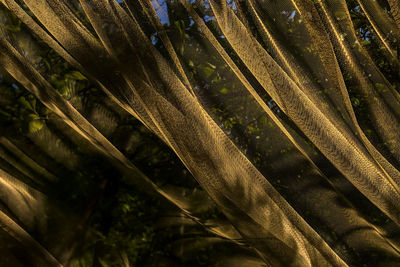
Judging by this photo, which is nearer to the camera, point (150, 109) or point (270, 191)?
point (150, 109)

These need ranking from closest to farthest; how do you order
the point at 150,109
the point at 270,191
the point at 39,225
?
the point at 150,109
the point at 270,191
the point at 39,225

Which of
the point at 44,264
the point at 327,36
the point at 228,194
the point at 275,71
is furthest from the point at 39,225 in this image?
the point at 327,36

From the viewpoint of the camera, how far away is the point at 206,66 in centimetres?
201

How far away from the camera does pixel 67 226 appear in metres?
2.03

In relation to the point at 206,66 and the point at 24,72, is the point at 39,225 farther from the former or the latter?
the point at 206,66

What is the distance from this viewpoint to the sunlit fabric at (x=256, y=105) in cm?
162

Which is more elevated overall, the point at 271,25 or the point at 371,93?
the point at 271,25

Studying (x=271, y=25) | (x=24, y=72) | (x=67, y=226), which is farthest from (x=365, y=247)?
(x=24, y=72)

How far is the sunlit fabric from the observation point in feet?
5.32

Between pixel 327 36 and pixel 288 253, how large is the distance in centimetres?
109

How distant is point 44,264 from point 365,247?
5.32 feet

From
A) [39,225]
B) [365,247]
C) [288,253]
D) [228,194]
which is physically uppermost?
[39,225]

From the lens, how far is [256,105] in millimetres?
1963

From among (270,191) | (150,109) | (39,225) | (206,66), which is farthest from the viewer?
(206,66)
